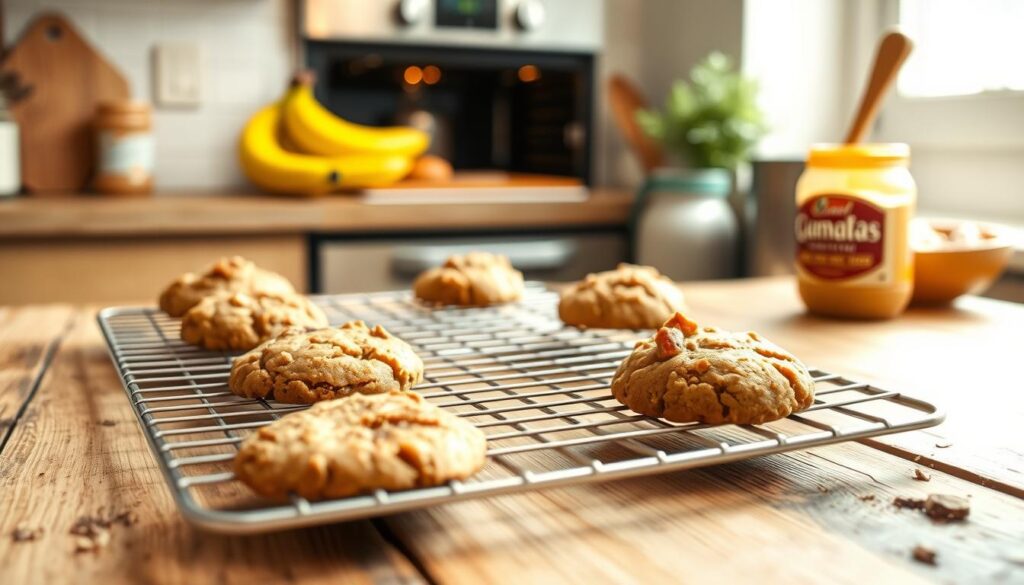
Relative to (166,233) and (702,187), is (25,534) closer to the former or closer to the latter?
(166,233)

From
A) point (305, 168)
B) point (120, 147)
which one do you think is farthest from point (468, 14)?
point (120, 147)

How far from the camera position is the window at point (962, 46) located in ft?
7.66

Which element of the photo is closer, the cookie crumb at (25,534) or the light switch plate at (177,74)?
the cookie crumb at (25,534)

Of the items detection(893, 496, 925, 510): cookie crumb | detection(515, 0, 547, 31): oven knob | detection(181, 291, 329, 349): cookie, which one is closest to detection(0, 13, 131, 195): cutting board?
detection(515, 0, 547, 31): oven knob

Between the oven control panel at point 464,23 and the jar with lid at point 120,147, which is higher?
the oven control panel at point 464,23

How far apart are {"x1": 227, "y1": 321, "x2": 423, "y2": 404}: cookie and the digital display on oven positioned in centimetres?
201

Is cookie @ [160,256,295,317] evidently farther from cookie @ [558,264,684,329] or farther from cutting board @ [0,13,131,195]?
cutting board @ [0,13,131,195]

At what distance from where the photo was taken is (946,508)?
2.03 ft

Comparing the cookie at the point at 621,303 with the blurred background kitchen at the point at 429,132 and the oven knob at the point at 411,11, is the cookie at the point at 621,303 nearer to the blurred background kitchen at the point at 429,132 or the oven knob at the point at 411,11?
the blurred background kitchen at the point at 429,132

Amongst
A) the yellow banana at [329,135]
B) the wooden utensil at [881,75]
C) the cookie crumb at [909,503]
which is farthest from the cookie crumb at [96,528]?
the yellow banana at [329,135]

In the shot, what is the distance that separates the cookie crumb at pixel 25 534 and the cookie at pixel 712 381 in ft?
1.32

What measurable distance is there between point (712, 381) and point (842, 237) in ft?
2.10

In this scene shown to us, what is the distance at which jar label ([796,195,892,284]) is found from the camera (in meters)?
1.26

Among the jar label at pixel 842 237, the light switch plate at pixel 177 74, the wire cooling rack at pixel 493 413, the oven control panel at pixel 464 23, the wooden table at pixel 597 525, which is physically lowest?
the wooden table at pixel 597 525
